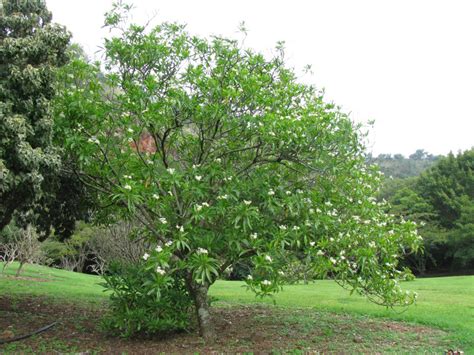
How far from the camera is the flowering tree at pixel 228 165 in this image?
6418mm

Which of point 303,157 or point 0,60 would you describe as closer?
point 0,60

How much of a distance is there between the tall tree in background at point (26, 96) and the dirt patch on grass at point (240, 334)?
2.55 meters

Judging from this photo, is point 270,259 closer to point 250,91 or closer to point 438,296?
point 250,91

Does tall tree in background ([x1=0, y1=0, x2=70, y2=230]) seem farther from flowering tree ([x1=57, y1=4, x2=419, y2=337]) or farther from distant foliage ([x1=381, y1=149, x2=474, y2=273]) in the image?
distant foliage ([x1=381, y1=149, x2=474, y2=273])

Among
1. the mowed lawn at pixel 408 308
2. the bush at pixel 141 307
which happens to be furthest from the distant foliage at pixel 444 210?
the bush at pixel 141 307

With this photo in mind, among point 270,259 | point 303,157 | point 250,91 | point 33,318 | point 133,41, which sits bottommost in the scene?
point 33,318

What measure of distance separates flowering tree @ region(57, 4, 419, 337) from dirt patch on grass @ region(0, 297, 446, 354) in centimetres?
74

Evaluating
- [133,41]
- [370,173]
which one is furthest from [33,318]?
[370,173]

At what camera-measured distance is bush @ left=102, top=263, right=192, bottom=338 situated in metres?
7.23

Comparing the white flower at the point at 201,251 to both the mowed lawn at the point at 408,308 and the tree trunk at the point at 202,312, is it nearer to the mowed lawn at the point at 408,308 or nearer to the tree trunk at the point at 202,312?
the tree trunk at the point at 202,312

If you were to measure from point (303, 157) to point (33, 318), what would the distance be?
623cm

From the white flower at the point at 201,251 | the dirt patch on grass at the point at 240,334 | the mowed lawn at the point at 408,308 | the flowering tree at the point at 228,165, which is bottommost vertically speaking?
the dirt patch on grass at the point at 240,334

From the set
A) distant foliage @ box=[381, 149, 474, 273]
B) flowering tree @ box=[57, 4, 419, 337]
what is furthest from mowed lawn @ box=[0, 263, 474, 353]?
distant foliage @ box=[381, 149, 474, 273]

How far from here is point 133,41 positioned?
724cm
